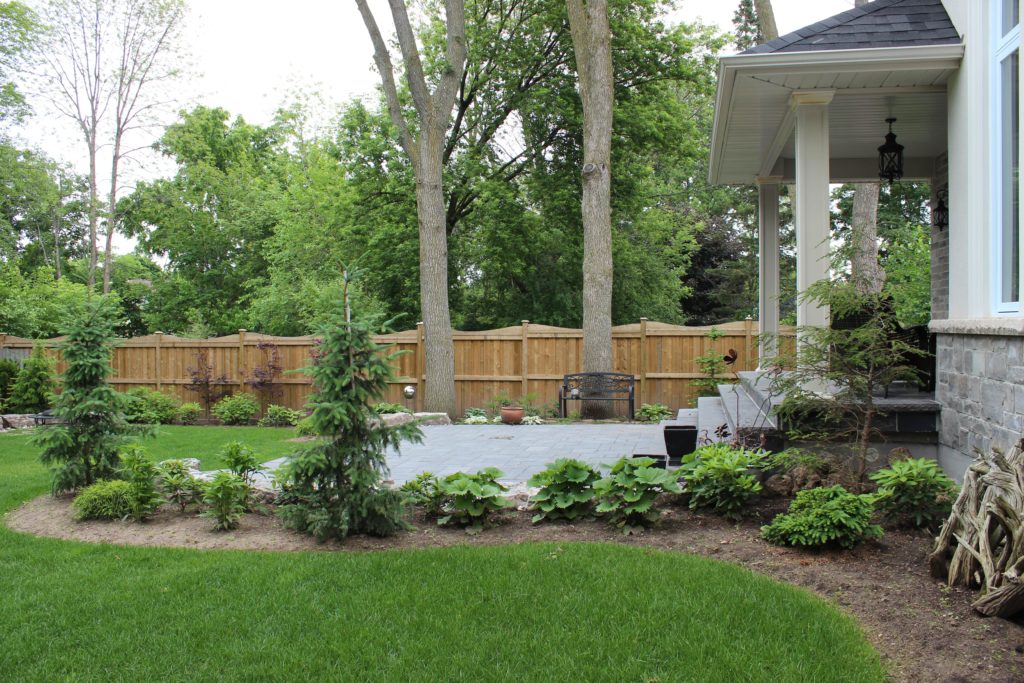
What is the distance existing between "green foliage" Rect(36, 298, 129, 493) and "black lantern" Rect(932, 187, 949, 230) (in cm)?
804

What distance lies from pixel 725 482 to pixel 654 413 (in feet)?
24.5

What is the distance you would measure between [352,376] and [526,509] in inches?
63.1

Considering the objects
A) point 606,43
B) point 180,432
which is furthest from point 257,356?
point 606,43

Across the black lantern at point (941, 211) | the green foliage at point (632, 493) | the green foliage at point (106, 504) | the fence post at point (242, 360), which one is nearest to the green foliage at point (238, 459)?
the green foliage at point (106, 504)

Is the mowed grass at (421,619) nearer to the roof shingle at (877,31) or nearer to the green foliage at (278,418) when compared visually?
the roof shingle at (877,31)

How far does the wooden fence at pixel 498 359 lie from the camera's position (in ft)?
41.2

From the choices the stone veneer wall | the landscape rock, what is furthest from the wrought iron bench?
the stone veneer wall

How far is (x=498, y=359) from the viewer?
43.5 feet

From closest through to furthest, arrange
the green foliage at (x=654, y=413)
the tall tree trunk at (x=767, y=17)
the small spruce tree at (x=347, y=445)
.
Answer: the small spruce tree at (x=347, y=445) → the green foliage at (x=654, y=413) → the tall tree trunk at (x=767, y=17)

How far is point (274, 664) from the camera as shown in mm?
2705

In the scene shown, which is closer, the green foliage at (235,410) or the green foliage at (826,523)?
the green foliage at (826,523)

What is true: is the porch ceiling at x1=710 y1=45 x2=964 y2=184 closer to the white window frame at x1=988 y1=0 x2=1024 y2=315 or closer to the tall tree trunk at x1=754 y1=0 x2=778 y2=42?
the white window frame at x1=988 y1=0 x2=1024 y2=315

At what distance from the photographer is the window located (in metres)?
4.32

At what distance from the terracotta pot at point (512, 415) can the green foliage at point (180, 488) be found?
21.8ft
